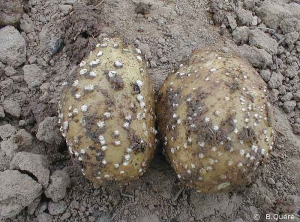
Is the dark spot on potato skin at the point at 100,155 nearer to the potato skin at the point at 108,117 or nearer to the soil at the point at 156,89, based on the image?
the potato skin at the point at 108,117

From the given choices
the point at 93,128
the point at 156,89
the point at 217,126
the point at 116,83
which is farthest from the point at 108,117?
the point at 156,89

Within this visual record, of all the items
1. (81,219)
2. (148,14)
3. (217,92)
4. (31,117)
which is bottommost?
(81,219)

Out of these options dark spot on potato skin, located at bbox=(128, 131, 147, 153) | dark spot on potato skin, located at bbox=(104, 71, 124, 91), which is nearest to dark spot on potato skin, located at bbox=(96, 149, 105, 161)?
dark spot on potato skin, located at bbox=(128, 131, 147, 153)

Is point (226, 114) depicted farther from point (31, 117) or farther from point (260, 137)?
point (31, 117)

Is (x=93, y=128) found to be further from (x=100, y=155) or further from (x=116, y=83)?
(x=116, y=83)

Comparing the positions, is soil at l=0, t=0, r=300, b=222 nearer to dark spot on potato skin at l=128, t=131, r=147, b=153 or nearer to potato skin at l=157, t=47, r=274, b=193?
potato skin at l=157, t=47, r=274, b=193

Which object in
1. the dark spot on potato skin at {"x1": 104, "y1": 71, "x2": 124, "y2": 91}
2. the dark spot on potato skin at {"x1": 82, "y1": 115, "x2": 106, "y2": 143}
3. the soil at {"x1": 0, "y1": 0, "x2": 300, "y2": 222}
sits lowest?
the soil at {"x1": 0, "y1": 0, "x2": 300, "y2": 222}

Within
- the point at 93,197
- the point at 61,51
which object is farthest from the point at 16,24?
the point at 93,197
